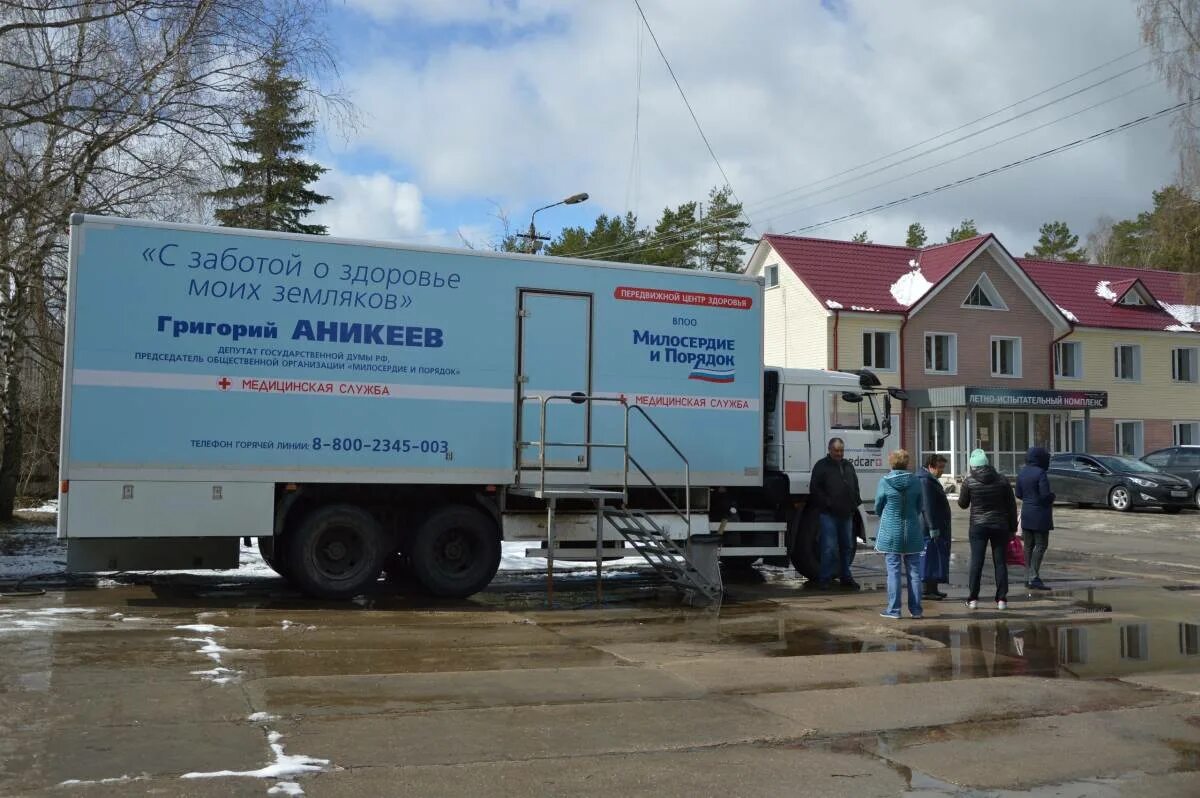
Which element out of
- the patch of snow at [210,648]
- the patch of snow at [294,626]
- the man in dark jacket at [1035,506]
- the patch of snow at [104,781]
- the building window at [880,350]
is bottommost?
the patch of snow at [104,781]

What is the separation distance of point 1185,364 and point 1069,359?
5.79 meters

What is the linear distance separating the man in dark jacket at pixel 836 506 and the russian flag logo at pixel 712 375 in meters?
1.58

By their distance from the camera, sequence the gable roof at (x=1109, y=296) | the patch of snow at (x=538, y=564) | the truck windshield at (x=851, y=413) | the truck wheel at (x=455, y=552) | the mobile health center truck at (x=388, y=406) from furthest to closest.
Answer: the gable roof at (x=1109, y=296) < the patch of snow at (x=538, y=564) < the truck windshield at (x=851, y=413) < the truck wheel at (x=455, y=552) < the mobile health center truck at (x=388, y=406)

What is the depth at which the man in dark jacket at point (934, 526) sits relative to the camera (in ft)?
41.9

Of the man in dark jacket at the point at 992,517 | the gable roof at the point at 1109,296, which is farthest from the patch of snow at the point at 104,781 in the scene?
the gable roof at the point at 1109,296

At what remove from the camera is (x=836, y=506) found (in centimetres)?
1330

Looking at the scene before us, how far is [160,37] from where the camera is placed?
1355 cm

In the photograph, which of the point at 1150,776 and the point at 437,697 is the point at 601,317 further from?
the point at 1150,776

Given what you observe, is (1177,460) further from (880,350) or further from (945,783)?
(945,783)

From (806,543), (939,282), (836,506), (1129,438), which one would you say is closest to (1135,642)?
(836,506)

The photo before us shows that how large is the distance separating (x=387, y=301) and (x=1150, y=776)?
805 cm

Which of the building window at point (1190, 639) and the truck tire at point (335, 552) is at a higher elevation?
the truck tire at point (335, 552)

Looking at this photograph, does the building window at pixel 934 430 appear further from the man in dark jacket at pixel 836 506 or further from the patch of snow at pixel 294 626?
the patch of snow at pixel 294 626

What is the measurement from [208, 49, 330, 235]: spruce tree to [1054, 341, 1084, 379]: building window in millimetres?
27544
